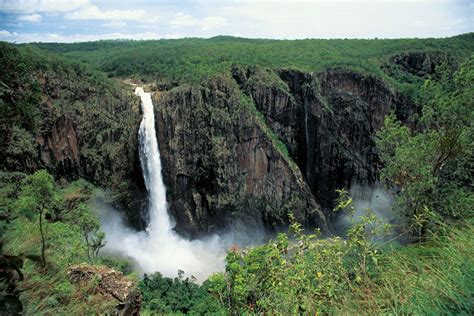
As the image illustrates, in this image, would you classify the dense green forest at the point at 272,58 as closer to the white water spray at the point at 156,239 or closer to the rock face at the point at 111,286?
the white water spray at the point at 156,239

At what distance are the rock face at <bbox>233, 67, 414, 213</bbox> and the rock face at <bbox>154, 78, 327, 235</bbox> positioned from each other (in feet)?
9.60

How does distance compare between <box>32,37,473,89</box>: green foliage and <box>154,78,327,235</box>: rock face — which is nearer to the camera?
Answer: <box>154,78,327,235</box>: rock face

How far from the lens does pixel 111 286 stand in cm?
529

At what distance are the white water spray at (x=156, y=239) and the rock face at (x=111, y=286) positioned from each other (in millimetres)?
19045

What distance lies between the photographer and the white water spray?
2522 centimetres

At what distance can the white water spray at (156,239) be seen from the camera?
2522 cm

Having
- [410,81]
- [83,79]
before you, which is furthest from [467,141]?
[410,81]

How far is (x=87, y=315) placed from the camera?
4.11m

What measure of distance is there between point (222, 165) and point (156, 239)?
8.50 meters

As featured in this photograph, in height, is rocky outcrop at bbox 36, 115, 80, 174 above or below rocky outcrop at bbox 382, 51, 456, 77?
below

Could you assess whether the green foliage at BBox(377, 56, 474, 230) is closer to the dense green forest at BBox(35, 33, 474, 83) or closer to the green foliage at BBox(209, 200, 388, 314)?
the green foliage at BBox(209, 200, 388, 314)

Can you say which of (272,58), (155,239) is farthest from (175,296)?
(272,58)

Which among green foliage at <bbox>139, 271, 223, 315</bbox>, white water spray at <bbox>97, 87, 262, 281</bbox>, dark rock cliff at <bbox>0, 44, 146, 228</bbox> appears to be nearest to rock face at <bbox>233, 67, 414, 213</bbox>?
white water spray at <bbox>97, 87, 262, 281</bbox>

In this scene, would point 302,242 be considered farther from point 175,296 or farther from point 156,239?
point 156,239
